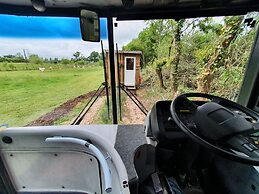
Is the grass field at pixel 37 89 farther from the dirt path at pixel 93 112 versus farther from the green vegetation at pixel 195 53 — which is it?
the green vegetation at pixel 195 53

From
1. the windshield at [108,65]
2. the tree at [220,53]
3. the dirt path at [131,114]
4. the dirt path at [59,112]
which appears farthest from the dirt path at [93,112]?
the tree at [220,53]

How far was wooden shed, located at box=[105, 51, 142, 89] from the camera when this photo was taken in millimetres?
1876

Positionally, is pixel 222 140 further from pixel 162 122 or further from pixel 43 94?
pixel 43 94

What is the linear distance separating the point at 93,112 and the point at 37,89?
0.73m

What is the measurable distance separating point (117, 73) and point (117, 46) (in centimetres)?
32

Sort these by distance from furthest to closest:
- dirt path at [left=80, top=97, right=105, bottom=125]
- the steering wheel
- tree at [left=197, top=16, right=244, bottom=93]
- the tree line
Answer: dirt path at [left=80, top=97, right=105, bottom=125] < tree at [left=197, top=16, right=244, bottom=93] < the tree line < the steering wheel

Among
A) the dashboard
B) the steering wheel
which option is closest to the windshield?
the dashboard

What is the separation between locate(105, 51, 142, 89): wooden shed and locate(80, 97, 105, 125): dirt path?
1.17 ft

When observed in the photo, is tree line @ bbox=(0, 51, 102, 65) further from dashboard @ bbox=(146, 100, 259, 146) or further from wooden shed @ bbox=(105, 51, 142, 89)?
dashboard @ bbox=(146, 100, 259, 146)

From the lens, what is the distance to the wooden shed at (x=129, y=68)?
1.88m

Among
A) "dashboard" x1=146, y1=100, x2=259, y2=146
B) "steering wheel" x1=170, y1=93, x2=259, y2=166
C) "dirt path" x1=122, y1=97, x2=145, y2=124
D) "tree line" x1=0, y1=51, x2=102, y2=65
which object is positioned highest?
"tree line" x1=0, y1=51, x2=102, y2=65

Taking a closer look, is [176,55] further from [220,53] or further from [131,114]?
[131,114]

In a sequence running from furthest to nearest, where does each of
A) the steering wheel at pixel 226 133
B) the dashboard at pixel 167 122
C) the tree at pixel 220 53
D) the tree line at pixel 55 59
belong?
1. the tree at pixel 220 53
2. the tree line at pixel 55 59
3. the dashboard at pixel 167 122
4. the steering wheel at pixel 226 133

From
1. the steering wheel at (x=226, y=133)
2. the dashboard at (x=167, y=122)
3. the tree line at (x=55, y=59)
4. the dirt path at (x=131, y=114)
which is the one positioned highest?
the tree line at (x=55, y=59)
